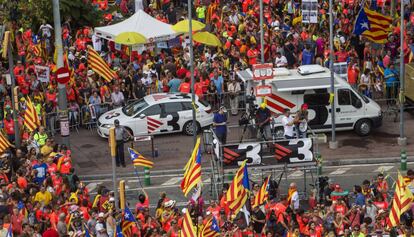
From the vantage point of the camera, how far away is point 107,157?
37906mm

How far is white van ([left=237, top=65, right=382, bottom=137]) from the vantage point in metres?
37.9

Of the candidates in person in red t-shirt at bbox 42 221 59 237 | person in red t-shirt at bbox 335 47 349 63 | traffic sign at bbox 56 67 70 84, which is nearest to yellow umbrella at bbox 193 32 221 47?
person in red t-shirt at bbox 335 47 349 63

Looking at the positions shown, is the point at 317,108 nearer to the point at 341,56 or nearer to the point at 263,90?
the point at 263,90

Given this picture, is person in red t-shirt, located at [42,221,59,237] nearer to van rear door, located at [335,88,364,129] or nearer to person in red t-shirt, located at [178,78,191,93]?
van rear door, located at [335,88,364,129]

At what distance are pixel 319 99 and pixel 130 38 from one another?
A: 811 cm

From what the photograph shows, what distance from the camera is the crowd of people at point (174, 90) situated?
28703mm

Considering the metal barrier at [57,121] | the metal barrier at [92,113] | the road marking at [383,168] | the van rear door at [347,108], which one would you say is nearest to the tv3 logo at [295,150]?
the road marking at [383,168]

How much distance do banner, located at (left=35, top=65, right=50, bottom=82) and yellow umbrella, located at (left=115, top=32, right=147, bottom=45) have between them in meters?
4.63

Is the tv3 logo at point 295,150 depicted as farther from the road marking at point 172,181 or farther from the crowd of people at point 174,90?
the road marking at point 172,181

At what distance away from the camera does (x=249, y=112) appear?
38250mm

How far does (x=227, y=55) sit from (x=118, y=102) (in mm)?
5527

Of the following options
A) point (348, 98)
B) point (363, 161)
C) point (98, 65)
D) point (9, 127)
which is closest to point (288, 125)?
point (363, 161)

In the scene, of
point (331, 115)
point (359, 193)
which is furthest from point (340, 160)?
Answer: point (359, 193)

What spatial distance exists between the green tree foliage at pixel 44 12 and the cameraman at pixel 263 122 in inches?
484
